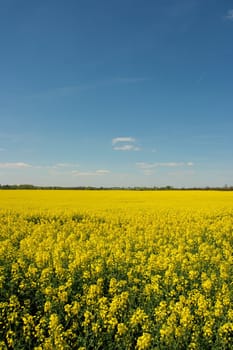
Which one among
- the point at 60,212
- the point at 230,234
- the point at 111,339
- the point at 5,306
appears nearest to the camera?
the point at 111,339

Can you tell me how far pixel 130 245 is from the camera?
30.3 feet

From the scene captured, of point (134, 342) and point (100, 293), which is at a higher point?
point (100, 293)

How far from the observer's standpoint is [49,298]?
5.43m

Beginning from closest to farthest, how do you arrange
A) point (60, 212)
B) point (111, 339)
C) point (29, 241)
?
point (111, 339) → point (29, 241) → point (60, 212)

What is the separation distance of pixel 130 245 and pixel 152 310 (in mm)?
4053

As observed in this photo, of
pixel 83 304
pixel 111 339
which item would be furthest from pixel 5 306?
pixel 111 339

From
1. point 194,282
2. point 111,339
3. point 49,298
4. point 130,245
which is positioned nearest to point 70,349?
point 111,339

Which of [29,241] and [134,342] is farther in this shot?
[29,241]

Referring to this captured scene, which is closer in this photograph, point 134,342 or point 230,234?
point 134,342

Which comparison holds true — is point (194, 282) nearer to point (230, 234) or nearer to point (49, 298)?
point (49, 298)

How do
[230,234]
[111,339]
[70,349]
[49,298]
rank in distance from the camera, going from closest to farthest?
1. [70,349]
2. [111,339]
3. [49,298]
4. [230,234]

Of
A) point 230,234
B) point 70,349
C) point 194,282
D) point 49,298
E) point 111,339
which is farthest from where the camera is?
point 230,234

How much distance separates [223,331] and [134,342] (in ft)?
3.93

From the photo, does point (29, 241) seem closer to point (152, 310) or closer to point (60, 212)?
point (152, 310)
